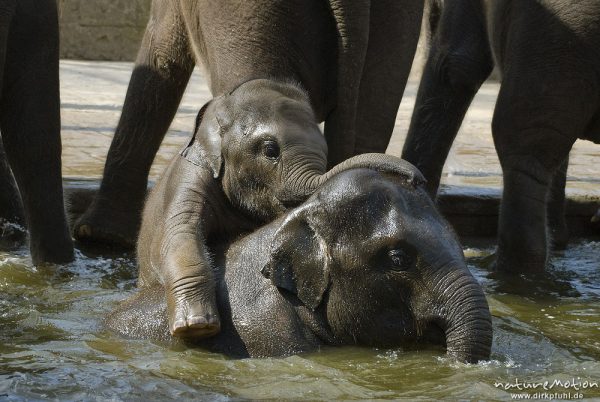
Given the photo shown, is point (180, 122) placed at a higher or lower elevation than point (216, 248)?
lower

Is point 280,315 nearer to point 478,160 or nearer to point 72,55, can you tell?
point 478,160

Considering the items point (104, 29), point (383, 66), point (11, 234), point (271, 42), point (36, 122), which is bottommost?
point (104, 29)

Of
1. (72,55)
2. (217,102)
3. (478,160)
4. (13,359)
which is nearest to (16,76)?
(217,102)

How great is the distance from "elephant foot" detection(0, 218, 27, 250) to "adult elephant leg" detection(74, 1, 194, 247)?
0.29 metres

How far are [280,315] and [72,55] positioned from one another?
1697 centimetres

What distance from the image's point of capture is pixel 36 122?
6449 millimetres

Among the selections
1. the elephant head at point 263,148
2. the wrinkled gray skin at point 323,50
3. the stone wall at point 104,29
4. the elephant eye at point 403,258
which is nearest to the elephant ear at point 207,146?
the elephant head at point 263,148

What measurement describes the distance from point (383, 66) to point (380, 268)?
1.54m

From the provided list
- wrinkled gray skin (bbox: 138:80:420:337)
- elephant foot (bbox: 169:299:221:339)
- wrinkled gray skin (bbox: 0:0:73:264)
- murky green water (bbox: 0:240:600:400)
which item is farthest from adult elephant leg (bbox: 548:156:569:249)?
elephant foot (bbox: 169:299:221:339)

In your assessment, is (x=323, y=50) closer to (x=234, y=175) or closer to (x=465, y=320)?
(x=234, y=175)

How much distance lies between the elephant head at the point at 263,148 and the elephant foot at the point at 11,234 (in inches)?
88.4

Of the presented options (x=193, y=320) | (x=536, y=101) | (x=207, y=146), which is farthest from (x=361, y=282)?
(x=536, y=101)

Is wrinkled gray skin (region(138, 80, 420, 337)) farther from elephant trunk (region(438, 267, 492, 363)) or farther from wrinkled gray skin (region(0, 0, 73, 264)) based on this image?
wrinkled gray skin (region(0, 0, 73, 264))

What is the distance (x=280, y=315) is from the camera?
14.7 ft
